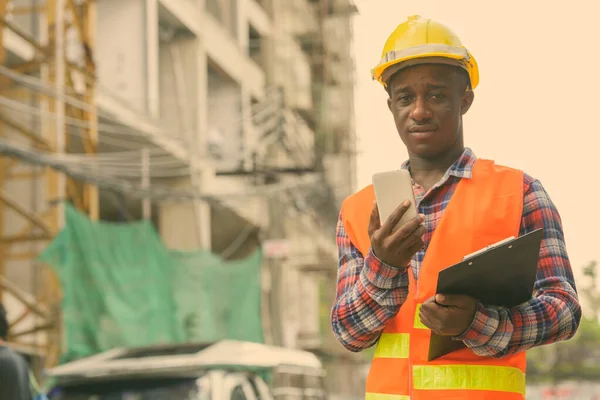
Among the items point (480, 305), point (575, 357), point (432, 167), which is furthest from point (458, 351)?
point (575, 357)

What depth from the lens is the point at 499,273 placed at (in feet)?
8.17

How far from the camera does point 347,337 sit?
2795 millimetres

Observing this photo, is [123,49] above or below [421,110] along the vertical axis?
above

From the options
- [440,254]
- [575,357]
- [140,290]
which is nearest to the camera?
[440,254]

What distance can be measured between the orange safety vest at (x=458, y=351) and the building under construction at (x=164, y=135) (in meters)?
9.50

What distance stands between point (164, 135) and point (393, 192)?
49.3ft

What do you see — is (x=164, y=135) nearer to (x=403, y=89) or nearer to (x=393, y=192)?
(x=403, y=89)

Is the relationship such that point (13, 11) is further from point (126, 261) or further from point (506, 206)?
point (506, 206)

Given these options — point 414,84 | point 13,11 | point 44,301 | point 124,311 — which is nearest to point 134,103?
point 13,11

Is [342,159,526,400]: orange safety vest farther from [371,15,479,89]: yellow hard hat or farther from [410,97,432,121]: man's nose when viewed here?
[371,15,479,89]: yellow hard hat

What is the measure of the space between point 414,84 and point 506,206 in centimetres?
39

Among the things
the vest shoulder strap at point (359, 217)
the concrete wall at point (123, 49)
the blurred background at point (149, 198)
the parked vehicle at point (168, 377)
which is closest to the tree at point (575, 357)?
the blurred background at point (149, 198)

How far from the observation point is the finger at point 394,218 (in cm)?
248

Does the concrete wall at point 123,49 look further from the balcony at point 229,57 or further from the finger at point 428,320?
the finger at point 428,320
